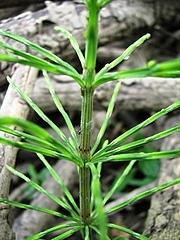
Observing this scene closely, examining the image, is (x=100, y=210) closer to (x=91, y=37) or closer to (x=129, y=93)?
(x=91, y=37)

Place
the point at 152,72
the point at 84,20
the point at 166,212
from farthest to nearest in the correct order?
the point at 84,20 → the point at 166,212 → the point at 152,72

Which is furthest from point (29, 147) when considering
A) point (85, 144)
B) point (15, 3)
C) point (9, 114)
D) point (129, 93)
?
point (15, 3)

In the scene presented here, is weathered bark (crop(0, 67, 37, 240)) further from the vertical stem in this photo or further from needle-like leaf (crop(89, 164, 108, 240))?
needle-like leaf (crop(89, 164, 108, 240))

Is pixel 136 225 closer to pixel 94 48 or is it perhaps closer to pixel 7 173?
pixel 7 173

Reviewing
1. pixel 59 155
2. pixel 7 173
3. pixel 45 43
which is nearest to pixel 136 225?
pixel 7 173

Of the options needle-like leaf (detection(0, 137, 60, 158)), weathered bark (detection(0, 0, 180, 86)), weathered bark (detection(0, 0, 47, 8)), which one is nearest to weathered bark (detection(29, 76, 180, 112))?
weathered bark (detection(0, 0, 180, 86))
